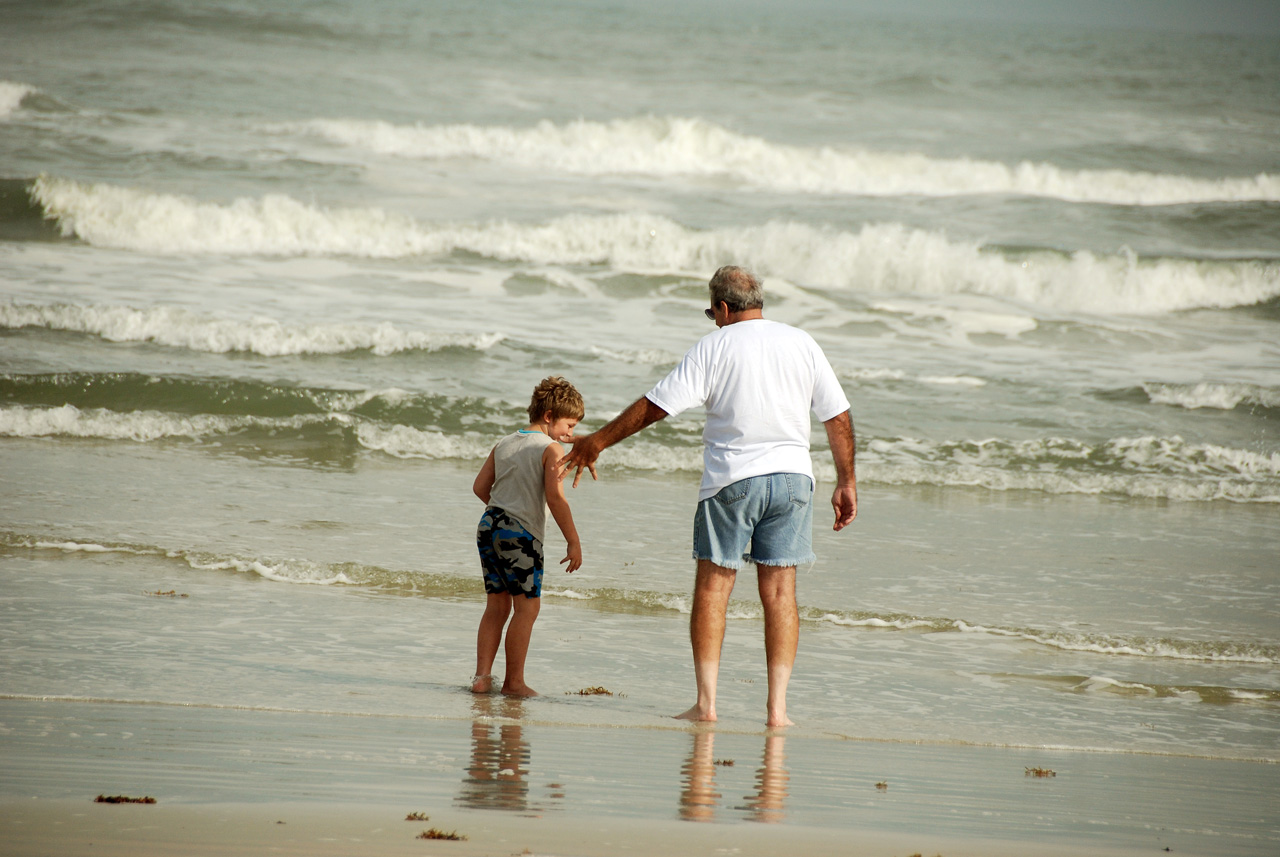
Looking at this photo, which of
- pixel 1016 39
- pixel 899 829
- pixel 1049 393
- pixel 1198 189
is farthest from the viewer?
pixel 1016 39

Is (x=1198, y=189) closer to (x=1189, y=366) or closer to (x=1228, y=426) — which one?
(x=1189, y=366)

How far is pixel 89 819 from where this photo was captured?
2.83 m

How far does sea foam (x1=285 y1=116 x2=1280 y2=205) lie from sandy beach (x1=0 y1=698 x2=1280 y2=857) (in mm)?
22116

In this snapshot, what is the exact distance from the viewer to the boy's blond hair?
4.64 metres

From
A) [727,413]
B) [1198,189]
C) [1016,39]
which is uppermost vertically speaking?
[1016,39]

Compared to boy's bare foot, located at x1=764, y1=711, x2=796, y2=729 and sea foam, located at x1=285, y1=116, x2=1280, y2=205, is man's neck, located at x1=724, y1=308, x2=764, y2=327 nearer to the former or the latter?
boy's bare foot, located at x1=764, y1=711, x2=796, y2=729

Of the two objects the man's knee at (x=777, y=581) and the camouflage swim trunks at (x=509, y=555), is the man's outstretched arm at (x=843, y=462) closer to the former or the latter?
the man's knee at (x=777, y=581)

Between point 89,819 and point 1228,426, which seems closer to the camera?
point 89,819

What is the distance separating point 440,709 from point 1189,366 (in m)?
14.0

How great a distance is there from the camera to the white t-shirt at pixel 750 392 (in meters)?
4.27

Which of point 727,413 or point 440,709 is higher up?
point 727,413

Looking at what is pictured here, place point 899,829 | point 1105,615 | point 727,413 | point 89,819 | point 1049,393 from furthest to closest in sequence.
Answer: point 1049,393 → point 1105,615 → point 727,413 → point 899,829 → point 89,819

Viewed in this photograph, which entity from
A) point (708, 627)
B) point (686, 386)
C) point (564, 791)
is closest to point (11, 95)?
point (686, 386)

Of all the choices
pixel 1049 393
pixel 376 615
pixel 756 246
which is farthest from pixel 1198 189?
pixel 376 615
